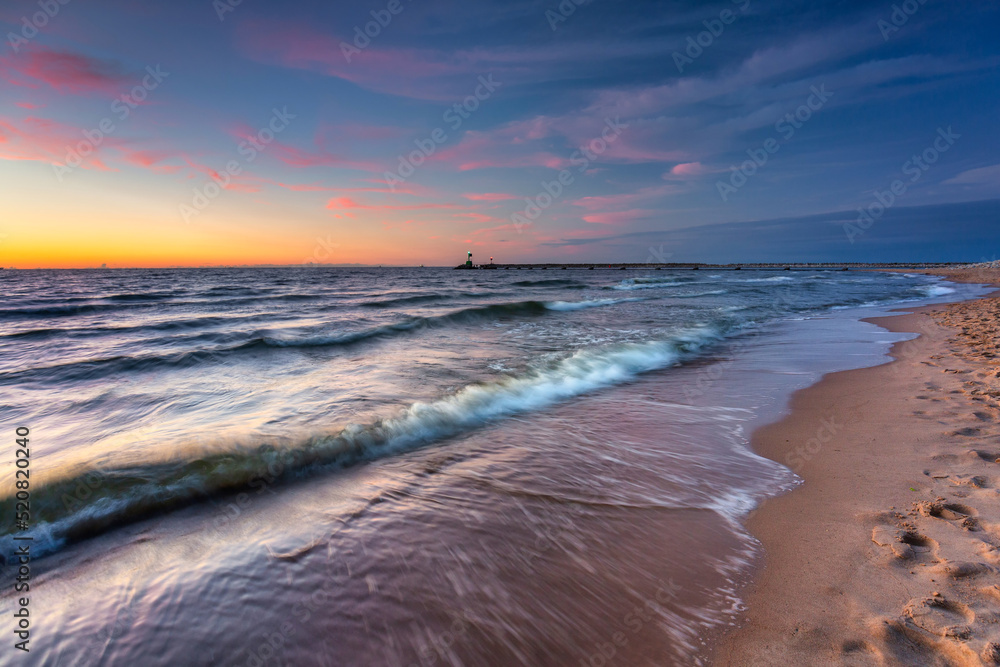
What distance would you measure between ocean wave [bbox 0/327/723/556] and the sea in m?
0.03

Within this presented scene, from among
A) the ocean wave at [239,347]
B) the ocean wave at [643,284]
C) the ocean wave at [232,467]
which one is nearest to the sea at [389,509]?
the ocean wave at [232,467]

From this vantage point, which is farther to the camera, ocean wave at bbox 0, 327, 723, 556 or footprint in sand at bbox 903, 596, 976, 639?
ocean wave at bbox 0, 327, 723, 556

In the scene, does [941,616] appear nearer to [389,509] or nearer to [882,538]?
[882,538]

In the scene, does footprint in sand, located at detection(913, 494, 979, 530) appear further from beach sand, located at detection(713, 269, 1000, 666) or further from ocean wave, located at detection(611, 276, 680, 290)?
ocean wave, located at detection(611, 276, 680, 290)

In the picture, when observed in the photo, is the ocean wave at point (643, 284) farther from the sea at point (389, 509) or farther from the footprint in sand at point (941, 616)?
the footprint in sand at point (941, 616)

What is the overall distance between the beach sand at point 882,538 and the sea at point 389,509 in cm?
21

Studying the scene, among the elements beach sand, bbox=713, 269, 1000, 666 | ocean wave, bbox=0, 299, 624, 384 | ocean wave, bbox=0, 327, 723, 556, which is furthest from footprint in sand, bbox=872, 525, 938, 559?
ocean wave, bbox=0, 299, 624, 384

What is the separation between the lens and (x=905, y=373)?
6.89 metres

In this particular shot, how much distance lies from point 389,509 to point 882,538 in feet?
11.5

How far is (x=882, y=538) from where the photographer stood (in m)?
2.74

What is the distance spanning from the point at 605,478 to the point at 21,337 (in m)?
18.7

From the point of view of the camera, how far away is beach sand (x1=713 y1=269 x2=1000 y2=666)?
1991 millimetres

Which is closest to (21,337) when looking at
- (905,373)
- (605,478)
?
(605,478)

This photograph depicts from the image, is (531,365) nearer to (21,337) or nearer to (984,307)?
(21,337)
